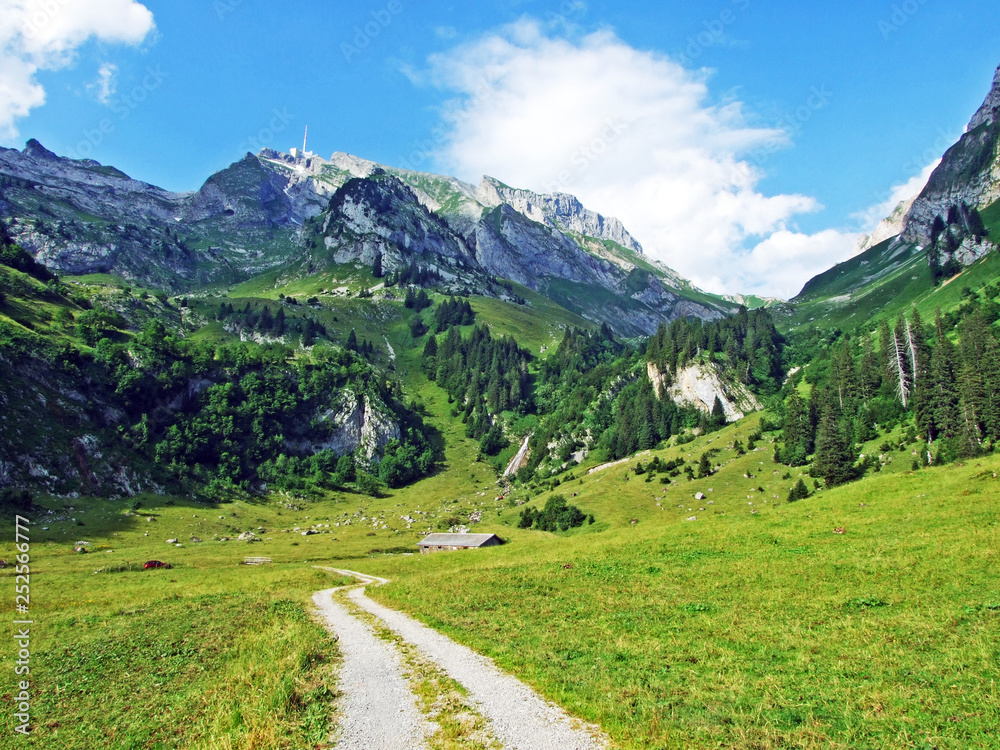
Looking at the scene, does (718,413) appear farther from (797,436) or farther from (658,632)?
(658,632)

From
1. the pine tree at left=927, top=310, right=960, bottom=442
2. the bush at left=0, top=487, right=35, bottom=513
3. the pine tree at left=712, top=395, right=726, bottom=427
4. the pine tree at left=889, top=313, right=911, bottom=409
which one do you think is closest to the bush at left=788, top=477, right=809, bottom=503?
the pine tree at left=927, top=310, right=960, bottom=442

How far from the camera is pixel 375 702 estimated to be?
1459cm

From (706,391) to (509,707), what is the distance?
153717 mm

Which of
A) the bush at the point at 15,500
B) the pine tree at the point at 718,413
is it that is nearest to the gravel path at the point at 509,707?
the bush at the point at 15,500

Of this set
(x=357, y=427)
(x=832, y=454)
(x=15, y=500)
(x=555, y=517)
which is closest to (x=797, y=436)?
(x=832, y=454)

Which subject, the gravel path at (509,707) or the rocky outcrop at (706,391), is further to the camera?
the rocky outcrop at (706,391)

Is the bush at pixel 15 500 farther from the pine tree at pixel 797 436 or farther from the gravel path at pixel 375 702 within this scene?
the pine tree at pixel 797 436

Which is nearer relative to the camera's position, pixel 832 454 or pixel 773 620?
pixel 773 620

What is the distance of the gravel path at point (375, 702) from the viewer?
12.0 meters

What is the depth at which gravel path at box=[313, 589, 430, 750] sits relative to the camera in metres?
12.0

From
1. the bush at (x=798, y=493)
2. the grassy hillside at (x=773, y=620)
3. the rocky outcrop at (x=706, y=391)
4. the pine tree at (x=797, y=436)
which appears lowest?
the bush at (x=798, y=493)

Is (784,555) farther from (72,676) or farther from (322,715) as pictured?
(72,676)

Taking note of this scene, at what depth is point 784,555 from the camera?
3269 centimetres

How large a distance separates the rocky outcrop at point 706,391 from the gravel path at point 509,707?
5648 inches
